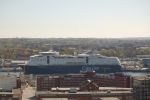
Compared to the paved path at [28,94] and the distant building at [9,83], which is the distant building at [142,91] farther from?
the distant building at [9,83]

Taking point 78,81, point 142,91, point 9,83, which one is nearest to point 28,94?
point 9,83

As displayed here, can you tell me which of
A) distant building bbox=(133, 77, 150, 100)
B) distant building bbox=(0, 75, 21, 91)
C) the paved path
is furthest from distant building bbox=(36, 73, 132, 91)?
distant building bbox=(133, 77, 150, 100)

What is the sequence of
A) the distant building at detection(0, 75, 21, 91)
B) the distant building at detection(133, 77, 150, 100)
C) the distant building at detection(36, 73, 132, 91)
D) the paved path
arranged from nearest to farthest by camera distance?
the distant building at detection(133, 77, 150, 100), the paved path, the distant building at detection(0, 75, 21, 91), the distant building at detection(36, 73, 132, 91)

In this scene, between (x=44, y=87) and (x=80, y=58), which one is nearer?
(x=44, y=87)

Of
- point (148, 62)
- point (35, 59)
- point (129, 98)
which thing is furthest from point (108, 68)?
point (129, 98)

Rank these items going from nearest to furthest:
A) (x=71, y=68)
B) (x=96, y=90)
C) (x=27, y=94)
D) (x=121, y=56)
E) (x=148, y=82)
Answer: (x=148, y=82)
(x=96, y=90)
(x=27, y=94)
(x=71, y=68)
(x=121, y=56)

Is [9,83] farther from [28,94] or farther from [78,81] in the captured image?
[78,81]

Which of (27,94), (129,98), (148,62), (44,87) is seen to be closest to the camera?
(129,98)

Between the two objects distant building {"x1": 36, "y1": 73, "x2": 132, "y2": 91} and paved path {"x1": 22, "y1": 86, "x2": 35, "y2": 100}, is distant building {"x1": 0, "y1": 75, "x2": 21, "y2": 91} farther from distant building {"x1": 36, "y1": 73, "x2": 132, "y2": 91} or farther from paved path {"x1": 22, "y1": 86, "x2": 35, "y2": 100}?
distant building {"x1": 36, "y1": 73, "x2": 132, "y2": 91}

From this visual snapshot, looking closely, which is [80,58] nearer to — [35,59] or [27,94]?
[35,59]
